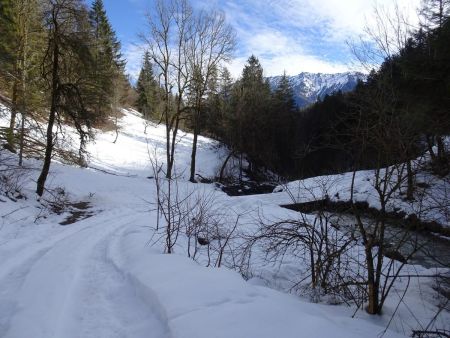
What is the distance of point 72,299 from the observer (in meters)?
4.77

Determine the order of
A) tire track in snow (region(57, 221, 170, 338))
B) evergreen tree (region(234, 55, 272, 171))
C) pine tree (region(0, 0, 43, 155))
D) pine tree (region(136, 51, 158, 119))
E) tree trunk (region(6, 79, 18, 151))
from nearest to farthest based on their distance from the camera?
tire track in snow (region(57, 221, 170, 338)) < tree trunk (region(6, 79, 18, 151)) < pine tree (region(0, 0, 43, 155)) < evergreen tree (region(234, 55, 272, 171)) < pine tree (region(136, 51, 158, 119))

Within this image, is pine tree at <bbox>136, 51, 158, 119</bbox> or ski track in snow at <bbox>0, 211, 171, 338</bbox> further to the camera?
pine tree at <bbox>136, 51, 158, 119</bbox>

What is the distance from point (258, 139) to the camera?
125ft

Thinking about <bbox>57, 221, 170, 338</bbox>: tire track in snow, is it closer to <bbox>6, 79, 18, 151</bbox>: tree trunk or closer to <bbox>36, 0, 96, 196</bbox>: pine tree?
<bbox>6, 79, 18, 151</bbox>: tree trunk

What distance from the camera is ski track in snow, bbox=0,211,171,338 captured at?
3.97m

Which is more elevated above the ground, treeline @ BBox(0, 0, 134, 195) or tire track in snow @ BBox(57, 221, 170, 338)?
treeline @ BBox(0, 0, 134, 195)

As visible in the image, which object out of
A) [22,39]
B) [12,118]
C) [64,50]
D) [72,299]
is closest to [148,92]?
[22,39]

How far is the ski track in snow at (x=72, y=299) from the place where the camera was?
3.97 meters

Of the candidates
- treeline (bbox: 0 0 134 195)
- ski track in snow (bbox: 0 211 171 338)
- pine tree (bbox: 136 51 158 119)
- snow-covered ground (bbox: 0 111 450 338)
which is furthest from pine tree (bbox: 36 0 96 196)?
pine tree (bbox: 136 51 158 119)

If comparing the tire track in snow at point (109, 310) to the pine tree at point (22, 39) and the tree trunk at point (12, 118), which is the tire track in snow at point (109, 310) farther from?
the pine tree at point (22, 39)

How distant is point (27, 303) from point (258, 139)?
34386 millimetres

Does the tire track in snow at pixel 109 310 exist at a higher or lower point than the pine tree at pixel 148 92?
lower

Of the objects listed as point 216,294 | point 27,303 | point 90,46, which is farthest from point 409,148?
point 90,46

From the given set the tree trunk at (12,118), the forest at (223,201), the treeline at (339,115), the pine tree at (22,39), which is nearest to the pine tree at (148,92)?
the treeline at (339,115)
